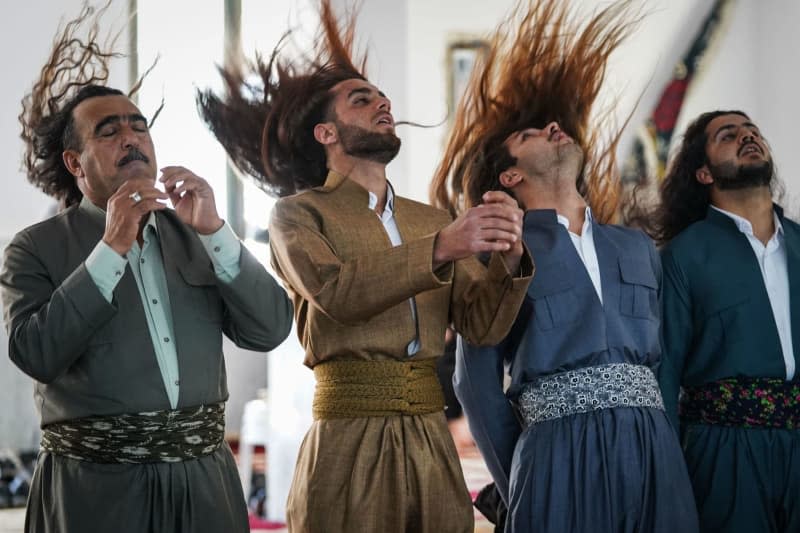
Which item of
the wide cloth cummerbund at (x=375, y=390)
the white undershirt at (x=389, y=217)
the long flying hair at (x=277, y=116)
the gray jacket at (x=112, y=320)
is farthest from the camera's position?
the long flying hair at (x=277, y=116)

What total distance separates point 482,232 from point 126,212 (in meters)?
0.75

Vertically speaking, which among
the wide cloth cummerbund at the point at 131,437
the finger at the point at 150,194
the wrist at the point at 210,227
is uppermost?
the finger at the point at 150,194

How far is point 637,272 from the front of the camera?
268 centimetres

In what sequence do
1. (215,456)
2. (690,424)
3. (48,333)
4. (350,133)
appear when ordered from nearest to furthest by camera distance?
(48,333)
(215,456)
(350,133)
(690,424)

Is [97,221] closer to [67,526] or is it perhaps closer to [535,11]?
[67,526]

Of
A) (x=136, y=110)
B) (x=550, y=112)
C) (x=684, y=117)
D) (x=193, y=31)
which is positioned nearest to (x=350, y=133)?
(x=136, y=110)

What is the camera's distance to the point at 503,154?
2934mm

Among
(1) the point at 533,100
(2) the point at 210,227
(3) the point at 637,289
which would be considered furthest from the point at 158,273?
(1) the point at 533,100

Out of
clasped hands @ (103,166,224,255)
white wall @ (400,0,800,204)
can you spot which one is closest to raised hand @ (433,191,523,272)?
clasped hands @ (103,166,224,255)

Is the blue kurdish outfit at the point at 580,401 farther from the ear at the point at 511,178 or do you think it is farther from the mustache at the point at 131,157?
the mustache at the point at 131,157

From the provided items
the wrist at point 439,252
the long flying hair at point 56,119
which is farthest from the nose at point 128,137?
the wrist at point 439,252

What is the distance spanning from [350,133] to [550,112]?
0.80 meters

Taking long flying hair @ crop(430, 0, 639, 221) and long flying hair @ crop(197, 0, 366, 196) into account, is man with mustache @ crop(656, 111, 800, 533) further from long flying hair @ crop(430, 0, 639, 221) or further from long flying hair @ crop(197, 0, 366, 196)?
long flying hair @ crop(197, 0, 366, 196)

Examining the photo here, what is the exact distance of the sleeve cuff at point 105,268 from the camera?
6.71ft
